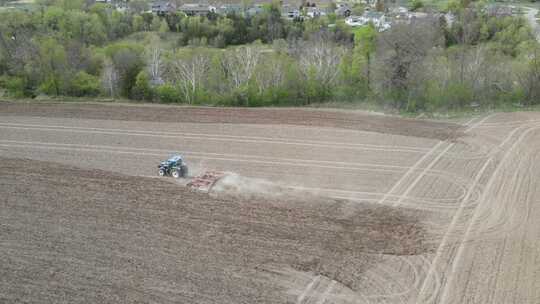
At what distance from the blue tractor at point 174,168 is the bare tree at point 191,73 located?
41.5ft

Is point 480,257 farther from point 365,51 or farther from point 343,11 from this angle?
point 343,11

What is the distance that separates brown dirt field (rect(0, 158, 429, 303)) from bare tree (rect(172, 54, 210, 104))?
13.5m

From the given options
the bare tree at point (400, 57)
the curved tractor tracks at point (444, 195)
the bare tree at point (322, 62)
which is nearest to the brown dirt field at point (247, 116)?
the curved tractor tracks at point (444, 195)

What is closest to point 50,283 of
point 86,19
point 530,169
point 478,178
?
point 478,178

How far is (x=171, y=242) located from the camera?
17531mm

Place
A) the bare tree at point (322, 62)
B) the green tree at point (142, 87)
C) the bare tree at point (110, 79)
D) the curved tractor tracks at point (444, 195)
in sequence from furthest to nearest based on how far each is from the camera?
the bare tree at point (110, 79) < the bare tree at point (322, 62) < the green tree at point (142, 87) < the curved tractor tracks at point (444, 195)

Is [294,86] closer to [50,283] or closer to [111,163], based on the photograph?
[111,163]

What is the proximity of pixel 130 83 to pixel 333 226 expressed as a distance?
23055 millimetres

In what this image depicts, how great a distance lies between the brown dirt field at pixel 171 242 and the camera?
597 inches

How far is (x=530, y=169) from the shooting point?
76.6 feet

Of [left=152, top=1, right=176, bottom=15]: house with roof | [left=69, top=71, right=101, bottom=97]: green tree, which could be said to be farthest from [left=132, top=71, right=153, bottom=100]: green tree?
[left=152, top=1, right=176, bottom=15]: house with roof

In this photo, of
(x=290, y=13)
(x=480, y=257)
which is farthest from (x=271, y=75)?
(x=290, y=13)

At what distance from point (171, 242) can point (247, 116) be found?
1465 centimetres

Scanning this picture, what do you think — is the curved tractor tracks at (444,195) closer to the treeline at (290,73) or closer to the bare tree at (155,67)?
the treeline at (290,73)
